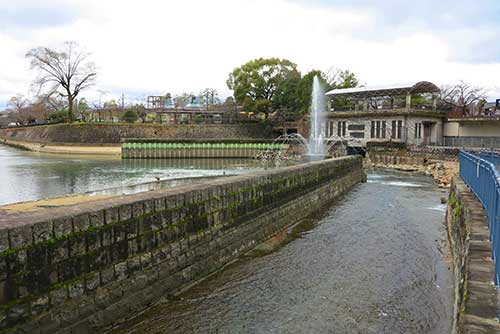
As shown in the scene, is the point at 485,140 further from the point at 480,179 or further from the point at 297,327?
the point at 297,327

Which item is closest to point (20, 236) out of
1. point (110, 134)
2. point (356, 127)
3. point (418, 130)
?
point (418, 130)

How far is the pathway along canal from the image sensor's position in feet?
22.4

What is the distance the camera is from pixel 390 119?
46.0 metres

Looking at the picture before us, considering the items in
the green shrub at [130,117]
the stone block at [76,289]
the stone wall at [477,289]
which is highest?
the green shrub at [130,117]

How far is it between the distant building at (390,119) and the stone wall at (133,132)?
15.9 meters

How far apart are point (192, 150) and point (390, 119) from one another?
2472 centimetres

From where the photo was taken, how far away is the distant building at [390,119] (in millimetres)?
44562

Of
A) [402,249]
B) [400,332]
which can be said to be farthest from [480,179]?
[400,332]

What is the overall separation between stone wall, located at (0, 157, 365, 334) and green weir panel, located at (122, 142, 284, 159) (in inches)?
1578

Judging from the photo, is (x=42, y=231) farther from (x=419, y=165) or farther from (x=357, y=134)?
(x=357, y=134)

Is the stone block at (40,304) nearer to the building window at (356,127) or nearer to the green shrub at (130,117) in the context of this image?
the building window at (356,127)

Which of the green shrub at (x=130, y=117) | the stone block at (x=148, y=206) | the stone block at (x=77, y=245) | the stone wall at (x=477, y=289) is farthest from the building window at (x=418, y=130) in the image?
the stone block at (x=77, y=245)

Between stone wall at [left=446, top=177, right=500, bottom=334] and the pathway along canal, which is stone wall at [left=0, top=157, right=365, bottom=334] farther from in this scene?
stone wall at [left=446, top=177, right=500, bottom=334]

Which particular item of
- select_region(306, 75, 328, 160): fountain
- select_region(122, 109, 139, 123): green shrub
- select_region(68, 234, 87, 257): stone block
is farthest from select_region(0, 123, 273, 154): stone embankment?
select_region(68, 234, 87, 257): stone block
